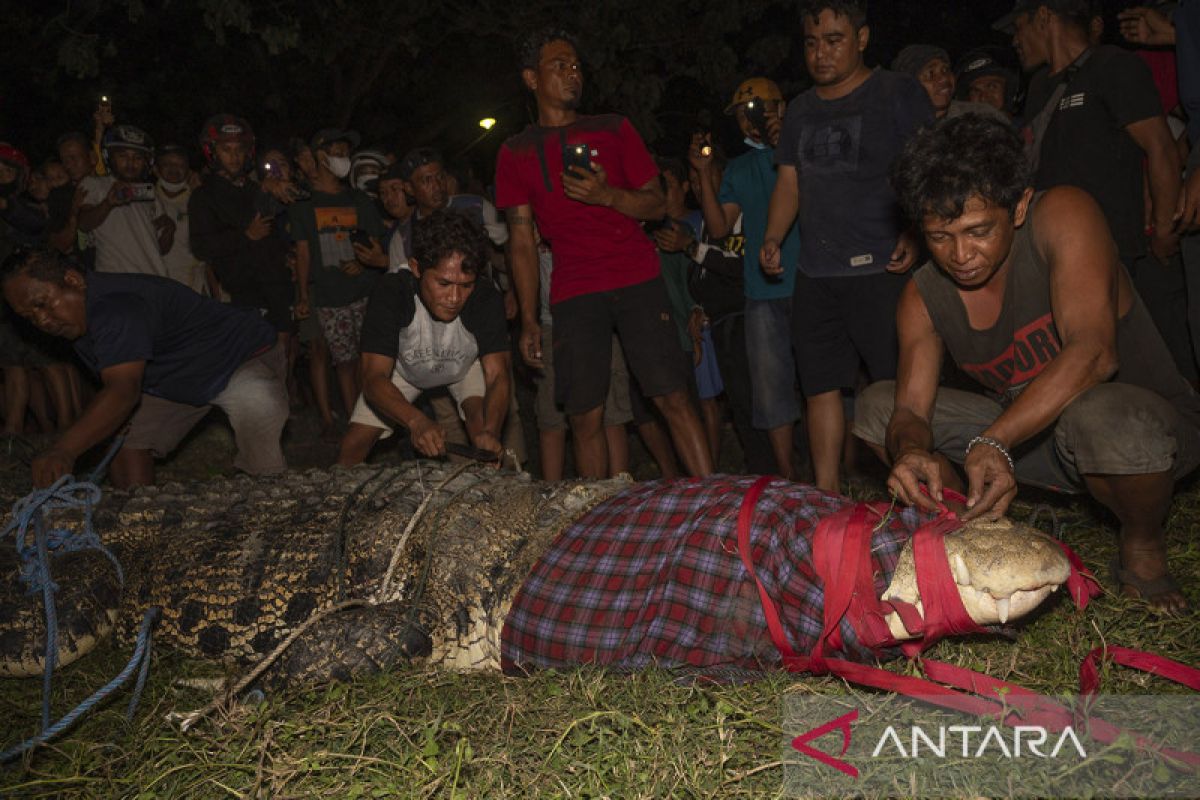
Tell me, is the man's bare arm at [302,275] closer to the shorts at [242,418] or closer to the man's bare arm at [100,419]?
the shorts at [242,418]

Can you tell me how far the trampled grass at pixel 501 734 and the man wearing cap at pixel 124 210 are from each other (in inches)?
151

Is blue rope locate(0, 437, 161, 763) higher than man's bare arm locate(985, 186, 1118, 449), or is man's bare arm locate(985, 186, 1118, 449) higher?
man's bare arm locate(985, 186, 1118, 449)

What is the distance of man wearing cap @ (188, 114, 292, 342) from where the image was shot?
5922 mm

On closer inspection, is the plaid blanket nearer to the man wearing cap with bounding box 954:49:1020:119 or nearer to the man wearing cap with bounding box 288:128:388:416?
the man wearing cap with bounding box 954:49:1020:119

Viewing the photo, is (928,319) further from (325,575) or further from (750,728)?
(325,575)

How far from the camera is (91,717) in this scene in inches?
104

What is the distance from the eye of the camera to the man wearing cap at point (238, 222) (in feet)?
19.4

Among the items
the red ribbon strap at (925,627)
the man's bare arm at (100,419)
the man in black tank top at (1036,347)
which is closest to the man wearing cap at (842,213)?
the man in black tank top at (1036,347)

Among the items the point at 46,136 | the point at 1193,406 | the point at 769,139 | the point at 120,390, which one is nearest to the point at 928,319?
the point at 1193,406

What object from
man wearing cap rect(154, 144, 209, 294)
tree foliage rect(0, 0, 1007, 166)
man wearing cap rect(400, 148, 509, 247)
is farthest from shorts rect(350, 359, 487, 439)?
tree foliage rect(0, 0, 1007, 166)

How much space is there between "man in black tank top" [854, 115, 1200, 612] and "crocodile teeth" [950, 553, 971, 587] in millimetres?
323

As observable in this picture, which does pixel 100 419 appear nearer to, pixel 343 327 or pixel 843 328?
A: pixel 343 327

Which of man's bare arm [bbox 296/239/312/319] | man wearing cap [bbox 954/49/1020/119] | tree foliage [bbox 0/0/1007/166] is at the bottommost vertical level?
man's bare arm [bbox 296/239/312/319]

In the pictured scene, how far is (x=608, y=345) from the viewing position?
423 centimetres
